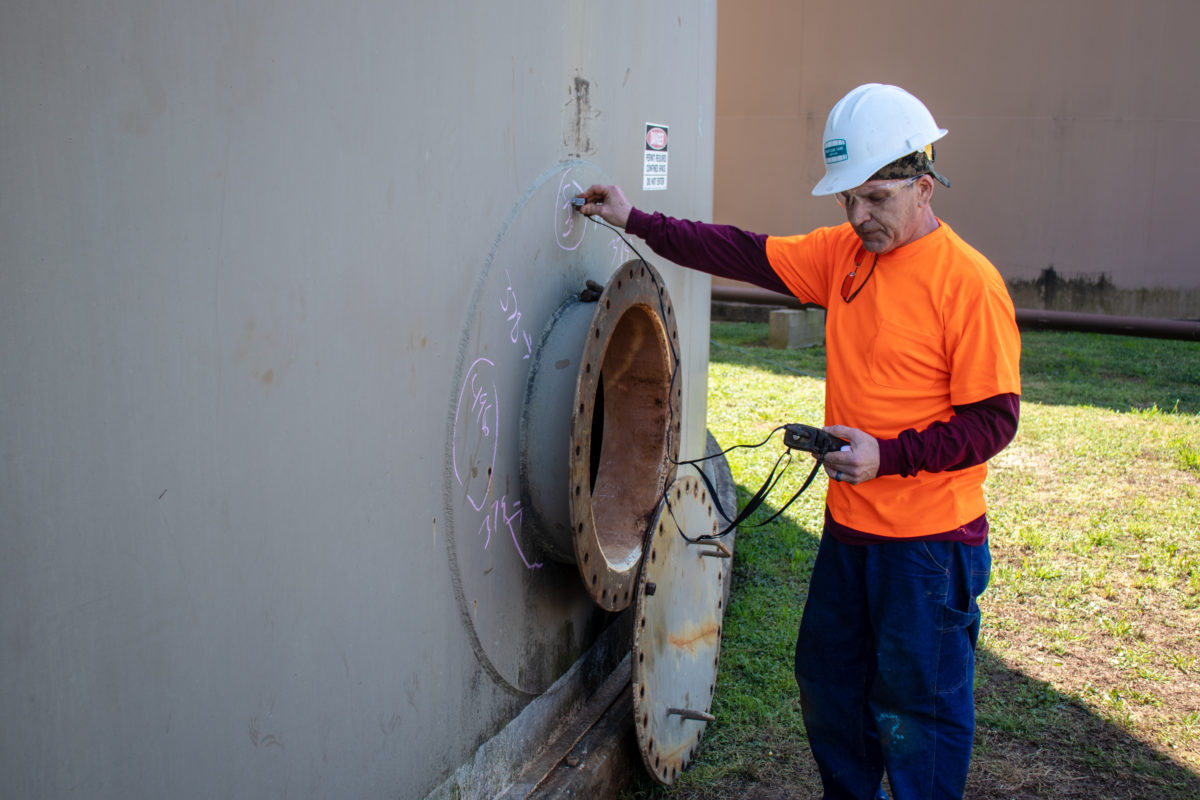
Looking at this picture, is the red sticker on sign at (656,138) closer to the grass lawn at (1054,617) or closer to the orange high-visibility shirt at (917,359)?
the orange high-visibility shirt at (917,359)

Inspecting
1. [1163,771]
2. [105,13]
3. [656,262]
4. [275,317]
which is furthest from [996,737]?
[105,13]

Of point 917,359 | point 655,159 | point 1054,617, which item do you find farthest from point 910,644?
point 1054,617

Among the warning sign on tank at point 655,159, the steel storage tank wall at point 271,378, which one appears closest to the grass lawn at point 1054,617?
the steel storage tank wall at point 271,378

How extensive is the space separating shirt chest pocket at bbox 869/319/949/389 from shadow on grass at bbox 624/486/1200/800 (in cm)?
141

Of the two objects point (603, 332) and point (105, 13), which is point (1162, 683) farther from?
point (105, 13)

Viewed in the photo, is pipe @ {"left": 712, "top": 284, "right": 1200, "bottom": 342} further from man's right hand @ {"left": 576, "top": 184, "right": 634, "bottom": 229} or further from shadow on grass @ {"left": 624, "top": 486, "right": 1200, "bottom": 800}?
man's right hand @ {"left": 576, "top": 184, "right": 634, "bottom": 229}

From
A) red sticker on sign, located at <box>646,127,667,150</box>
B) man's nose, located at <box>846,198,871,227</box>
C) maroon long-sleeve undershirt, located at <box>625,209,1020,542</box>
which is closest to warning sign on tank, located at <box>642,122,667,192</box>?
red sticker on sign, located at <box>646,127,667,150</box>

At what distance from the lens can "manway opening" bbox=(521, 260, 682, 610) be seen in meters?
2.50

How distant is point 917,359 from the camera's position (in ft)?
7.99

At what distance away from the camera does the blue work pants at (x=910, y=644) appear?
251 centimetres

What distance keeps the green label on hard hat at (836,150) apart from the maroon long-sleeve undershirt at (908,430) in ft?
1.59

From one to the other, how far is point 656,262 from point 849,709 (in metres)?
1.52

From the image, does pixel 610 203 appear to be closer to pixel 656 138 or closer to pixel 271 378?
pixel 656 138

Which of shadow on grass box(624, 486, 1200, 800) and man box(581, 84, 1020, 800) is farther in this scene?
shadow on grass box(624, 486, 1200, 800)
